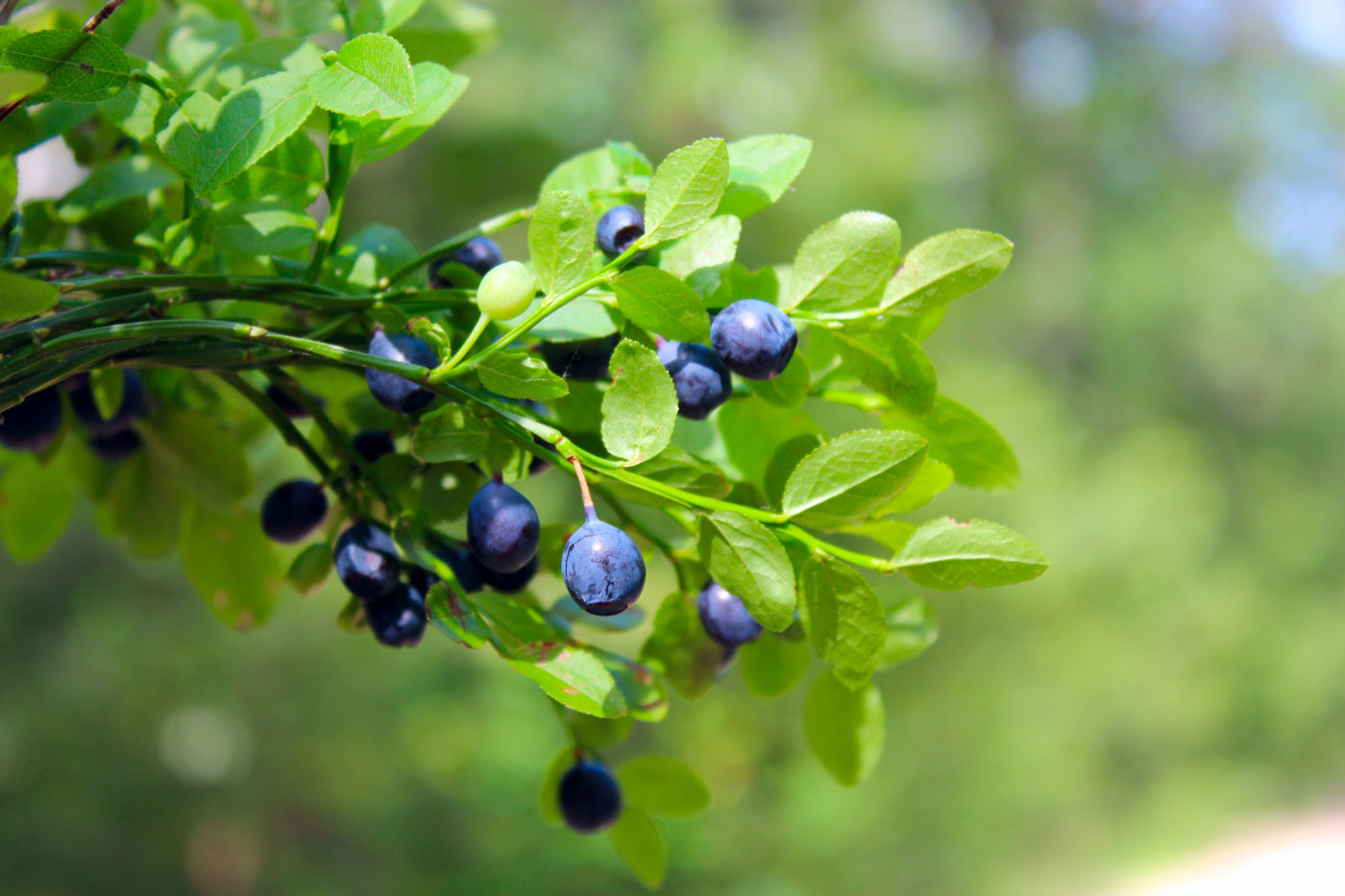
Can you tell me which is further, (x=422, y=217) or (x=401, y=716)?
(x=422, y=217)

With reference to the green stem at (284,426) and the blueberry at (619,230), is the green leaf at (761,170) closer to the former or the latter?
the blueberry at (619,230)

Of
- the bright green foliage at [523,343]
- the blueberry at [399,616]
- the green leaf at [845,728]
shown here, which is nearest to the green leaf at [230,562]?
the bright green foliage at [523,343]

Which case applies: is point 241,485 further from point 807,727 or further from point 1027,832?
point 1027,832

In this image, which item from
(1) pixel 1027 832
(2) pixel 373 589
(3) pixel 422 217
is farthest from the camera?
(1) pixel 1027 832

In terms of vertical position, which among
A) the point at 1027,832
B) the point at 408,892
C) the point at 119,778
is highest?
the point at 119,778

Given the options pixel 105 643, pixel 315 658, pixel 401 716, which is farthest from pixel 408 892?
pixel 105 643

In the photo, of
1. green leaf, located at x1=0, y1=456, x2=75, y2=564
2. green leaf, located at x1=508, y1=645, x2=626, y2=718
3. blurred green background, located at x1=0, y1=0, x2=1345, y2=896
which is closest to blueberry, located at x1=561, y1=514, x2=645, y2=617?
green leaf, located at x1=508, y1=645, x2=626, y2=718
